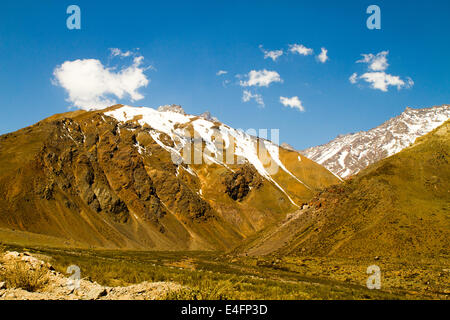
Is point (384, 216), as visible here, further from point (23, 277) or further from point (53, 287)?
point (23, 277)

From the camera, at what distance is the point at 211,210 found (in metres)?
179

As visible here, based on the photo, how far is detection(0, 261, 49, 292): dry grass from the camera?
38.2 ft

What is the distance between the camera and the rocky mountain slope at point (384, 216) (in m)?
58.4

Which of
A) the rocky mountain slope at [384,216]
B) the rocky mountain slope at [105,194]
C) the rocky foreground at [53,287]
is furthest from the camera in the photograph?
the rocky mountain slope at [105,194]

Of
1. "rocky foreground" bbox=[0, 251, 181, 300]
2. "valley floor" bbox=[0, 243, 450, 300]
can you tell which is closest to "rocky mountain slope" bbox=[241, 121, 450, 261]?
"valley floor" bbox=[0, 243, 450, 300]

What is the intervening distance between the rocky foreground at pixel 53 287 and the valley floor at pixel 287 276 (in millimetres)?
189

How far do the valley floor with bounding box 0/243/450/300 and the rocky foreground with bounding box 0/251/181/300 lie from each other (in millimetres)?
189

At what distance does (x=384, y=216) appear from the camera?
218 feet

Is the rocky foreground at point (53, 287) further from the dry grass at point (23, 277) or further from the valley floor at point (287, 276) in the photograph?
the valley floor at point (287, 276)

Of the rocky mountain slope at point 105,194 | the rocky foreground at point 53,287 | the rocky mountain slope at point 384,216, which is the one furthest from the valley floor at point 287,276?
the rocky mountain slope at point 105,194

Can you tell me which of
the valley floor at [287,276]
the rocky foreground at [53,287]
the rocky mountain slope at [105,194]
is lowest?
the valley floor at [287,276]

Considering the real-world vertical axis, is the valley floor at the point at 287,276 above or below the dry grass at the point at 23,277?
below
